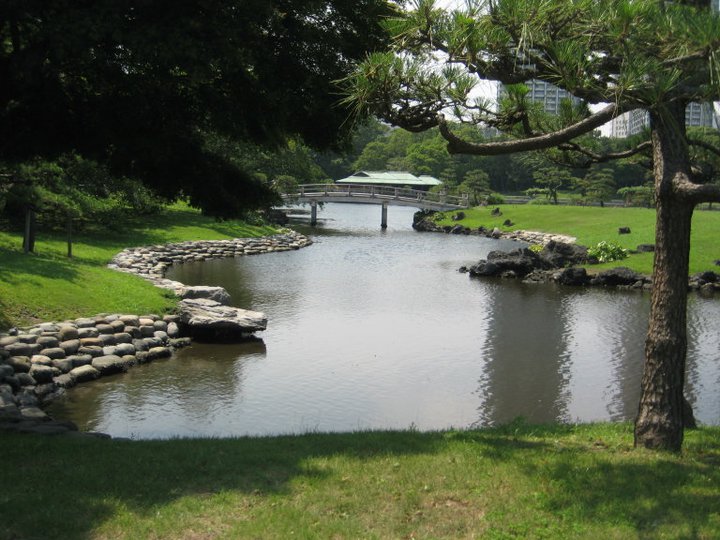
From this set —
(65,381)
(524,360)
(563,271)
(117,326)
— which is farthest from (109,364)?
(563,271)

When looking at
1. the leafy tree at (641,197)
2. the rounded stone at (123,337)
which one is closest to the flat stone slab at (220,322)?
the rounded stone at (123,337)

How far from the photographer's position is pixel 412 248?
3981 centimetres

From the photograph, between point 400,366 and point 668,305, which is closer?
point 668,305

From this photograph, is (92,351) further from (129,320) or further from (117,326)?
(129,320)

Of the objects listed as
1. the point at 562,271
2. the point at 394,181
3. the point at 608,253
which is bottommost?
the point at 562,271

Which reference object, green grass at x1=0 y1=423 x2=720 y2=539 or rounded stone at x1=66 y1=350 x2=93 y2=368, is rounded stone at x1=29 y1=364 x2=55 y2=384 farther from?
green grass at x1=0 y1=423 x2=720 y2=539

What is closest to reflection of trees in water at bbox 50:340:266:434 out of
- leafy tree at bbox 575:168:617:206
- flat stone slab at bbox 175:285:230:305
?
flat stone slab at bbox 175:285:230:305

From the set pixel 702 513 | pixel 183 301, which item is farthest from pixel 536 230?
pixel 702 513

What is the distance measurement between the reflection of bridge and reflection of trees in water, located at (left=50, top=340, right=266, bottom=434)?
3679cm

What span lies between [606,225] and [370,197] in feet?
61.0

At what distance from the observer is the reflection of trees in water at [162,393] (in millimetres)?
11305

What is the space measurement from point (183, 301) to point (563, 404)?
31.3 ft

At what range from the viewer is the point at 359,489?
607cm

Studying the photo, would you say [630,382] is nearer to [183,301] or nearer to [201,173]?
[201,173]
